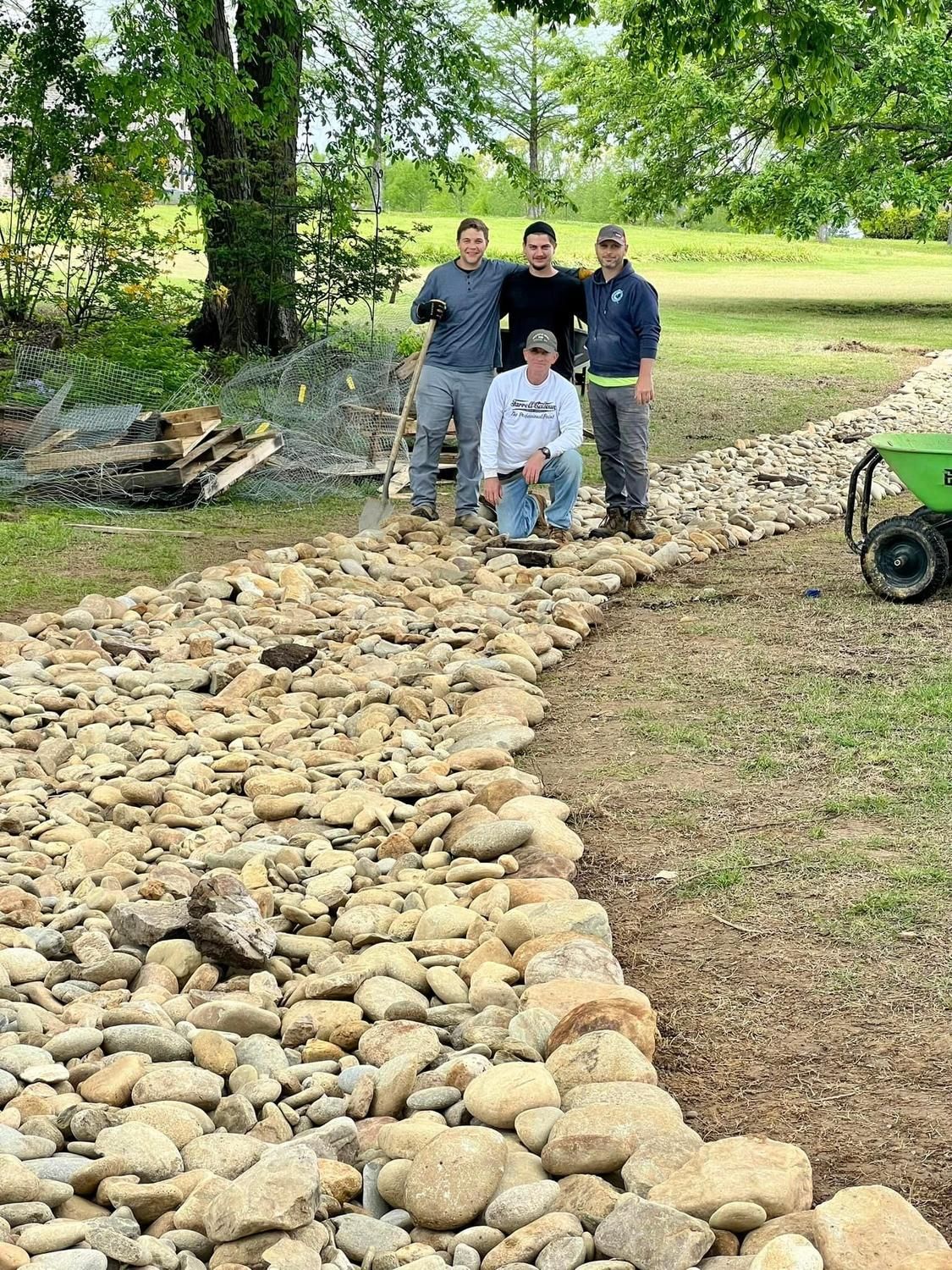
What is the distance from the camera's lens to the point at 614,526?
854cm

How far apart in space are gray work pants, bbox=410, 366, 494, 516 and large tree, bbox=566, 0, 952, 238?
1447 centimetres

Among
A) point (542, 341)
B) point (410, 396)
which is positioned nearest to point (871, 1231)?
point (542, 341)

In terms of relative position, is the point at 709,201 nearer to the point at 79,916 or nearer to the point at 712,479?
the point at 712,479

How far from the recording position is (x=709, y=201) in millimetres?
26188

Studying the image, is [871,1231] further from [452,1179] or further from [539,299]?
[539,299]

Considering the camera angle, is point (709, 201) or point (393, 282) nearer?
point (393, 282)

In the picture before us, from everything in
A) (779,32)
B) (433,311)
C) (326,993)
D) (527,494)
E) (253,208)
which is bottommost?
(326,993)

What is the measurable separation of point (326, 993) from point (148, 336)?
9.53 metres

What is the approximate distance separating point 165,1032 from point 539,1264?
105 centimetres

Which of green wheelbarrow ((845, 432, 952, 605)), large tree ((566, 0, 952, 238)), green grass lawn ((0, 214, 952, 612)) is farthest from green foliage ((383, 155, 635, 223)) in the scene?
green wheelbarrow ((845, 432, 952, 605))

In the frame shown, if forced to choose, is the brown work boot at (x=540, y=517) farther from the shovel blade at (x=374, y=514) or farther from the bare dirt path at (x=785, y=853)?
the bare dirt path at (x=785, y=853)

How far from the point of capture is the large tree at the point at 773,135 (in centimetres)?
2320

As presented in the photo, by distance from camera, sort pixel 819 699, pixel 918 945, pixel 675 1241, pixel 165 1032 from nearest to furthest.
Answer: pixel 675 1241, pixel 165 1032, pixel 918 945, pixel 819 699

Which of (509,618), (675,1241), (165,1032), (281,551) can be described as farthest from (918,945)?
(281,551)
